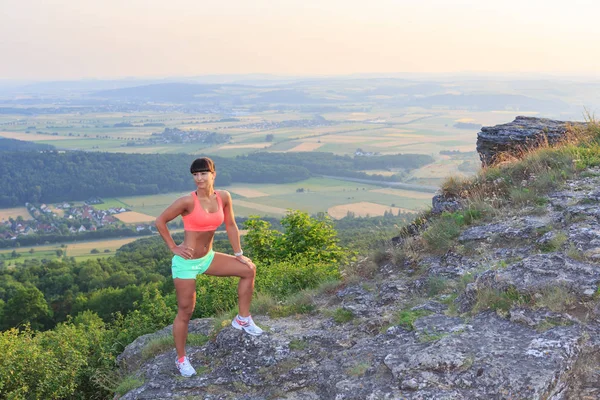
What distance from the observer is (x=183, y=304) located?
5645 mm

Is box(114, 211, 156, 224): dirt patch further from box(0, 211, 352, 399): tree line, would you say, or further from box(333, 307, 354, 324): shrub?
box(333, 307, 354, 324): shrub

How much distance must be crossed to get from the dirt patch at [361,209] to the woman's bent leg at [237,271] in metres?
45.5

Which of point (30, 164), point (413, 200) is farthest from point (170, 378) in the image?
point (30, 164)

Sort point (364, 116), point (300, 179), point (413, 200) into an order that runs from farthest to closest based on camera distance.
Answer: point (364, 116) < point (300, 179) < point (413, 200)

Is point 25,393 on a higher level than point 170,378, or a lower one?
lower

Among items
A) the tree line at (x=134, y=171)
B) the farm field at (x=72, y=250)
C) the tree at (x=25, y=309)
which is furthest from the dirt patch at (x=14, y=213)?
the tree at (x=25, y=309)

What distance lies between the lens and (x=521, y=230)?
7.38 metres

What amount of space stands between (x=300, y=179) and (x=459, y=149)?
93.6 feet

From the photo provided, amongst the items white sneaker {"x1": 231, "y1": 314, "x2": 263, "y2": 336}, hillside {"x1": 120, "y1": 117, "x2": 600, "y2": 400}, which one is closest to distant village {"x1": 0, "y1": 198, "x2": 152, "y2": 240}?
hillside {"x1": 120, "y1": 117, "x2": 600, "y2": 400}

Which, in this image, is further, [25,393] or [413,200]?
[413,200]

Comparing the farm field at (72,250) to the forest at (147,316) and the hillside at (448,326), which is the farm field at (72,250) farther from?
the hillside at (448,326)

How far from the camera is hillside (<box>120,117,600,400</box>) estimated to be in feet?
15.1

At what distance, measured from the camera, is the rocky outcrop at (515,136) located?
38.2 ft

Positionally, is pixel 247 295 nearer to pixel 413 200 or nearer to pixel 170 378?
pixel 170 378
